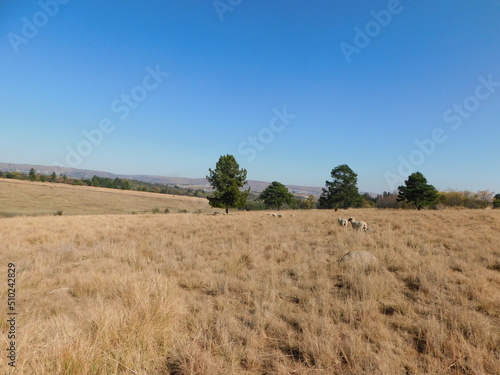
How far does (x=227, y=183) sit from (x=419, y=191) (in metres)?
32.0

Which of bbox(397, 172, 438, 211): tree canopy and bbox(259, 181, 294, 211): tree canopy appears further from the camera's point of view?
bbox(259, 181, 294, 211): tree canopy

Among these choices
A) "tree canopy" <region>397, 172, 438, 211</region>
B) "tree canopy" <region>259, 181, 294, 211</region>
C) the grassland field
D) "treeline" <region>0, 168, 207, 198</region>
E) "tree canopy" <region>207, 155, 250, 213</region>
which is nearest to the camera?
the grassland field

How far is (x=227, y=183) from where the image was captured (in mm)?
34375

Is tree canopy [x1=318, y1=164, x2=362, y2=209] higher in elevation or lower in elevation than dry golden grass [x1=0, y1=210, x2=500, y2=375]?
higher

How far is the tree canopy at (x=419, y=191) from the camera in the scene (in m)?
39.4

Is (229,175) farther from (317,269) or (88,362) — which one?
(88,362)

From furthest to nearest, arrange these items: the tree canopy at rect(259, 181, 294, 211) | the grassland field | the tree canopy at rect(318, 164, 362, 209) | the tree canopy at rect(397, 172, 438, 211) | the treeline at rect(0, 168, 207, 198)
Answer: the treeline at rect(0, 168, 207, 198)
the tree canopy at rect(259, 181, 294, 211)
the tree canopy at rect(318, 164, 362, 209)
the tree canopy at rect(397, 172, 438, 211)
the grassland field

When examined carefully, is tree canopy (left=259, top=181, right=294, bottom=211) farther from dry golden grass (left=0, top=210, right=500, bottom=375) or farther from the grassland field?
dry golden grass (left=0, top=210, right=500, bottom=375)

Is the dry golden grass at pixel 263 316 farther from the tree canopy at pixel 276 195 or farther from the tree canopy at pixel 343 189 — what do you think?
the tree canopy at pixel 276 195

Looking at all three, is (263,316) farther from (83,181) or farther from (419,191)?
(83,181)

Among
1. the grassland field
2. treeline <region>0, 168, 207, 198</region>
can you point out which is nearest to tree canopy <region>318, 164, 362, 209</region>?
the grassland field

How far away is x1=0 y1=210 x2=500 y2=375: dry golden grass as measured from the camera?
106 inches

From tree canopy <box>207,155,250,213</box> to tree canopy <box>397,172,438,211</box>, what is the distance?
94.7ft

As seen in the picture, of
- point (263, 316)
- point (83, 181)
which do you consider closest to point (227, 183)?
point (263, 316)
